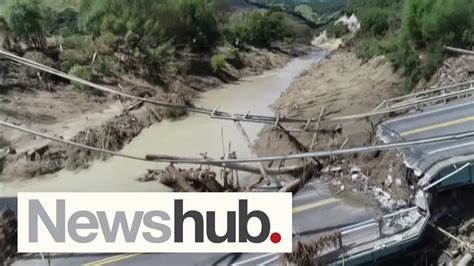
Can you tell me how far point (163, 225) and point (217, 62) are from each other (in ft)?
6.45

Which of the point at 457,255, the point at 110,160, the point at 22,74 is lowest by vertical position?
the point at 457,255

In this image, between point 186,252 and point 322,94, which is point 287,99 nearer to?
point 322,94

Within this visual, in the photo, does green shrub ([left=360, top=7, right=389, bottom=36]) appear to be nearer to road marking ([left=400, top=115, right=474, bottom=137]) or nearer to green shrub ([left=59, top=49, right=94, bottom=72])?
road marking ([left=400, top=115, right=474, bottom=137])

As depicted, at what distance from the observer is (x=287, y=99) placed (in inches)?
157

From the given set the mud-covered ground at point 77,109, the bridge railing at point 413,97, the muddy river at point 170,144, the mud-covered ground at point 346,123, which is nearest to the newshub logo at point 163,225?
the muddy river at point 170,144

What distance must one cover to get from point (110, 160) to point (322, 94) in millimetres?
1530

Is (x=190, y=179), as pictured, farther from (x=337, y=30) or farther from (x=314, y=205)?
(x=337, y=30)

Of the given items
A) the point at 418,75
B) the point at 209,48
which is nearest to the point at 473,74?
the point at 418,75

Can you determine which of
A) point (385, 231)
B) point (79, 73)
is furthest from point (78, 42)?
point (385, 231)

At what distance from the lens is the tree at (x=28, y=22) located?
4602 mm

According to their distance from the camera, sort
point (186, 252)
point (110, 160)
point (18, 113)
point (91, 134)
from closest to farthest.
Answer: point (186, 252), point (110, 160), point (91, 134), point (18, 113)

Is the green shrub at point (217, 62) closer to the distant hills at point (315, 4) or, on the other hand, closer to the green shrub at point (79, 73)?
the distant hills at point (315, 4)

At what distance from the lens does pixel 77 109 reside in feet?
14.2

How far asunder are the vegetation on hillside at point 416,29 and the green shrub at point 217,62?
42.3 inches
